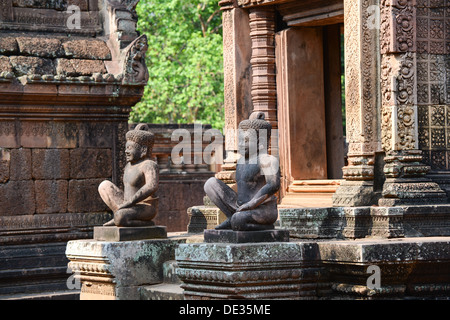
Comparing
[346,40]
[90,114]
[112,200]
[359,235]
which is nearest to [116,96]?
[90,114]

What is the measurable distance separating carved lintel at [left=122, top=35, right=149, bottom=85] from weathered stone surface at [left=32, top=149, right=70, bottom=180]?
1.09 metres

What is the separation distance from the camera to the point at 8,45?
1020 centimetres

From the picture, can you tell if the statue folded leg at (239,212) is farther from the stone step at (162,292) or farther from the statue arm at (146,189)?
the statue arm at (146,189)

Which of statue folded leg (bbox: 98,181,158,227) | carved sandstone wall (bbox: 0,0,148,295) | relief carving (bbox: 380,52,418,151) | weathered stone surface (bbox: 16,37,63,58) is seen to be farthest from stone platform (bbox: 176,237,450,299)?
weathered stone surface (bbox: 16,37,63,58)

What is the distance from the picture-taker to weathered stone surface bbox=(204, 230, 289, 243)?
732cm

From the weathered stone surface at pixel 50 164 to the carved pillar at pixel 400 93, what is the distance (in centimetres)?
359

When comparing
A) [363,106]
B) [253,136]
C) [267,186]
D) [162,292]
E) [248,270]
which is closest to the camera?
[248,270]

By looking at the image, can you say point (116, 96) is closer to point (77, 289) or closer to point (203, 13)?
point (77, 289)

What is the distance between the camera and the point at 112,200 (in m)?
8.91

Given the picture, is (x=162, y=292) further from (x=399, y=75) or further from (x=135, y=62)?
(x=135, y=62)

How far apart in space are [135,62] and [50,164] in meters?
1.49

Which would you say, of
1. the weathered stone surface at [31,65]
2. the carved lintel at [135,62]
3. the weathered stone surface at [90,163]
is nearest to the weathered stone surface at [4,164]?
the weathered stone surface at [90,163]

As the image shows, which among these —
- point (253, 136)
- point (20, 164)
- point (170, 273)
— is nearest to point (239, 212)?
point (253, 136)

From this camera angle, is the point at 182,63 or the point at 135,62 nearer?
the point at 135,62
